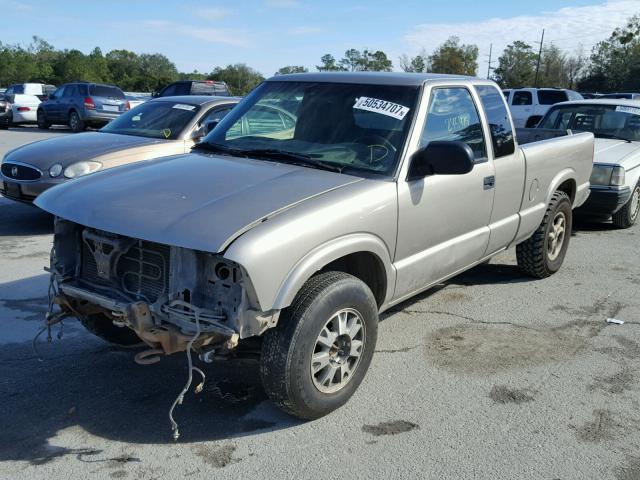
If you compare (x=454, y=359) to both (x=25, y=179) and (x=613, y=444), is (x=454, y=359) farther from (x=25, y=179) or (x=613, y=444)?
(x=25, y=179)

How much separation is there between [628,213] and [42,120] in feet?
70.6

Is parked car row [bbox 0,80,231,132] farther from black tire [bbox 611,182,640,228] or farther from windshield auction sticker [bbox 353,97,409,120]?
windshield auction sticker [bbox 353,97,409,120]

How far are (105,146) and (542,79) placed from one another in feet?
221

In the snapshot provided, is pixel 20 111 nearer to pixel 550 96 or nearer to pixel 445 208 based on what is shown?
pixel 550 96

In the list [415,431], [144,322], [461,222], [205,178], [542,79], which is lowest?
[415,431]

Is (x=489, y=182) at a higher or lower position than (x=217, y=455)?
higher

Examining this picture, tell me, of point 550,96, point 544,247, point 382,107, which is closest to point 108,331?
point 382,107

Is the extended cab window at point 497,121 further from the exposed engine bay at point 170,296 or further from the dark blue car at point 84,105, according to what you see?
the dark blue car at point 84,105

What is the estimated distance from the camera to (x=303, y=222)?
329 cm

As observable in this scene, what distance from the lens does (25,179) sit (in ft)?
24.4

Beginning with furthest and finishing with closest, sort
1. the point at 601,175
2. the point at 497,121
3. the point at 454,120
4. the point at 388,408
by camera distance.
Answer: the point at 601,175 → the point at 497,121 → the point at 454,120 → the point at 388,408

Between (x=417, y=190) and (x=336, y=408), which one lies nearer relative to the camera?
(x=336, y=408)

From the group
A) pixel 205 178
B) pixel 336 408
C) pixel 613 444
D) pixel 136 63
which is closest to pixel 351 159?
pixel 205 178

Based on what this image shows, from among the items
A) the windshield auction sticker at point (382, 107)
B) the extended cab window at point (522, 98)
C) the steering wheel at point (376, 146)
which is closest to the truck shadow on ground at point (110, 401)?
the steering wheel at point (376, 146)
